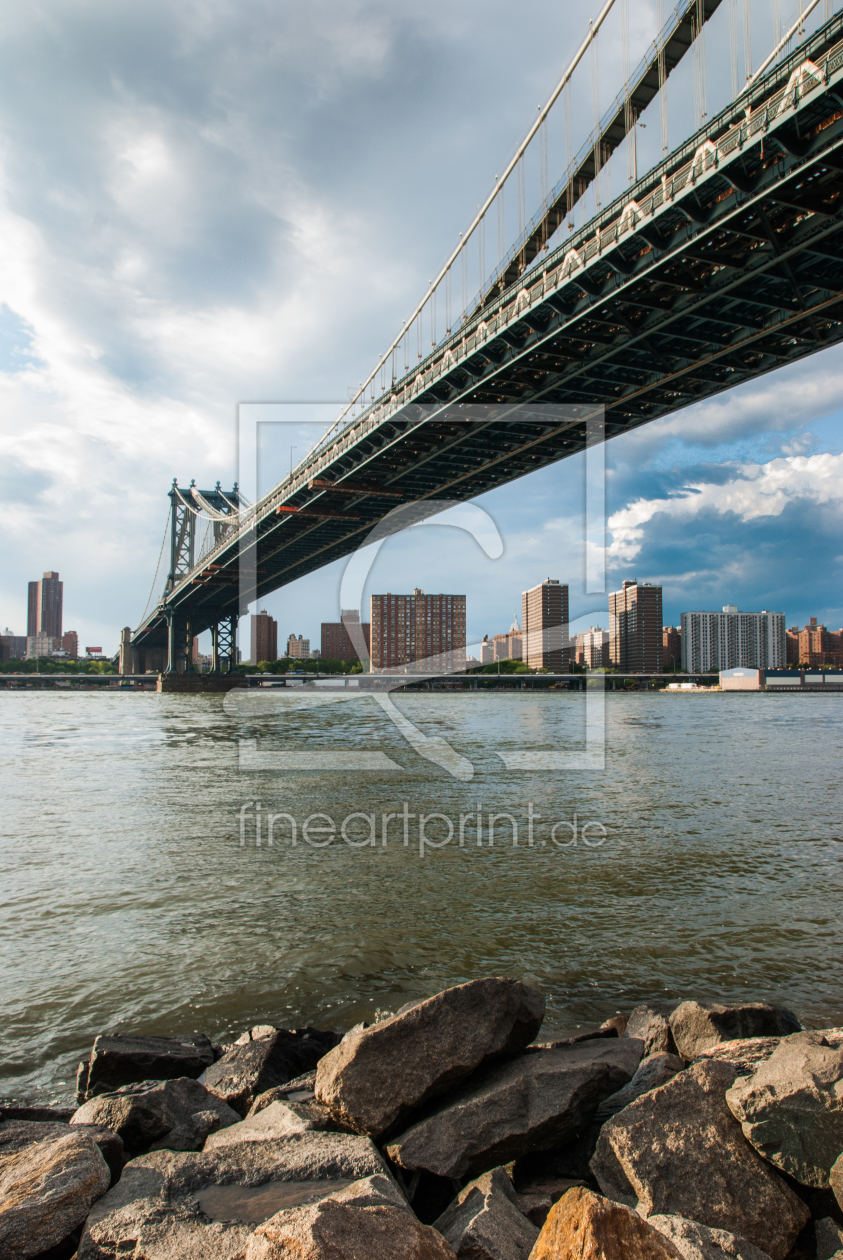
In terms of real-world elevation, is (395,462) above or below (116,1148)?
above

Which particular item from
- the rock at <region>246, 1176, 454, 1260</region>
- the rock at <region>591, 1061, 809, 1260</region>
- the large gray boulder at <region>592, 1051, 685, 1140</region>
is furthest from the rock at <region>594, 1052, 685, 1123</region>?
the rock at <region>246, 1176, 454, 1260</region>

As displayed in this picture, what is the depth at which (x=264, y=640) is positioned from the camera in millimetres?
90500

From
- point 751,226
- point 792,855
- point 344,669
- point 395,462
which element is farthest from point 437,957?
point 344,669

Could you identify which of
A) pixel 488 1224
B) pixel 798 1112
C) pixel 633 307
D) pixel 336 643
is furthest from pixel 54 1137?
pixel 336 643

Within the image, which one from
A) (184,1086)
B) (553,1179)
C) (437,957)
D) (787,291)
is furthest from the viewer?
(787,291)

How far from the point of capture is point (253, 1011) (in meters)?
3.57

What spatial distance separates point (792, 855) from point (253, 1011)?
5481 millimetres

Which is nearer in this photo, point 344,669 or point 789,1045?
point 789,1045

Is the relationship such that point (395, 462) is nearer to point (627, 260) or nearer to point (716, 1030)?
point (627, 260)

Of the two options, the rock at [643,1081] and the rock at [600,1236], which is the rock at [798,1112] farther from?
the rock at [600,1236]

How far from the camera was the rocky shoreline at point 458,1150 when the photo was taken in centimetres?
173

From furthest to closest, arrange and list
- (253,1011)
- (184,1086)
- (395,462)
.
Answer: (395,462)
(253,1011)
(184,1086)

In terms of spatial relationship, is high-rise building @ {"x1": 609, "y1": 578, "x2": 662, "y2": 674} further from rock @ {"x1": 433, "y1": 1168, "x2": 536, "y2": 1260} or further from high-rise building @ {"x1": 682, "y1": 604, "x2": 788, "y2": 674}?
rock @ {"x1": 433, "y1": 1168, "x2": 536, "y2": 1260}

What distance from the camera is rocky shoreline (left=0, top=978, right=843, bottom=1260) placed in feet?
5.66
